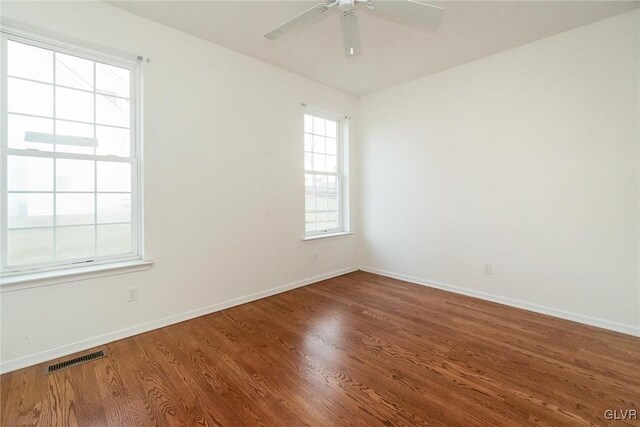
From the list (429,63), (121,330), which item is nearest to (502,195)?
(429,63)

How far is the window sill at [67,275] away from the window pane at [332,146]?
2915 mm

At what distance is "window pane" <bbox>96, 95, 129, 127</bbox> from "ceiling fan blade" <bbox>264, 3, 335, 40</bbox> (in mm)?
1487

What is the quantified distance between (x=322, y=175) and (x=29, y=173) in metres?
3.13

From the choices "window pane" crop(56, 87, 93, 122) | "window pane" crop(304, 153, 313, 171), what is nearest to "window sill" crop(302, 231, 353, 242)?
"window pane" crop(304, 153, 313, 171)

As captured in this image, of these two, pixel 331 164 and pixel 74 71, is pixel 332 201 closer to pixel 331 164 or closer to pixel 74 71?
pixel 331 164

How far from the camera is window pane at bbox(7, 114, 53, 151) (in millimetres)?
2067

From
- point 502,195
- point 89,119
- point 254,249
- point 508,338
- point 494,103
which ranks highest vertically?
point 494,103

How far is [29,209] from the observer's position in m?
2.12

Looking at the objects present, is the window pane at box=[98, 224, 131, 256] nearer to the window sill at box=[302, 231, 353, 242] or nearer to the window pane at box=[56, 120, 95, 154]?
the window pane at box=[56, 120, 95, 154]

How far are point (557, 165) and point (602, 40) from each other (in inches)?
45.2

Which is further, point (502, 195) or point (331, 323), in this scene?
point (502, 195)

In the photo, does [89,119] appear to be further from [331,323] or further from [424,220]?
[424,220]

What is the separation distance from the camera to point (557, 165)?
112 inches

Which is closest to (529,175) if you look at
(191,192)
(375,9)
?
(375,9)
